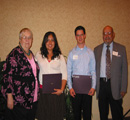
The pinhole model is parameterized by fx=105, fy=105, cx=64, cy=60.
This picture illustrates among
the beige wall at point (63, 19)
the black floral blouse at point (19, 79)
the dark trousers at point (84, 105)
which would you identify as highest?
the beige wall at point (63, 19)

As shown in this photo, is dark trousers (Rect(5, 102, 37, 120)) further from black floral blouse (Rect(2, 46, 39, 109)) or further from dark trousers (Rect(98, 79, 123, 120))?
dark trousers (Rect(98, 79, 123, 120))

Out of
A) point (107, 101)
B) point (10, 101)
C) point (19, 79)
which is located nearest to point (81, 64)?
point (107, 101)

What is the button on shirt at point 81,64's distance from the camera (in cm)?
187

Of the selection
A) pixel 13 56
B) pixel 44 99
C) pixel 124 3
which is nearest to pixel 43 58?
pixel 13 56

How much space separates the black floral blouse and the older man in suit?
1.20 meters

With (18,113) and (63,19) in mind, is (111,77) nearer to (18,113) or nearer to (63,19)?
(18,113)

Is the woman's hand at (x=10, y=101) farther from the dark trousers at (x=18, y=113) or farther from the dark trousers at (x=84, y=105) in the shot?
the dark trousers at (x=84, y=105)

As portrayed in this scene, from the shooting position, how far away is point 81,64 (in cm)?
188

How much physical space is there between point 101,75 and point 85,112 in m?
0.72

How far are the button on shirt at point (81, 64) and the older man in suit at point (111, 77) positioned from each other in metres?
0.13

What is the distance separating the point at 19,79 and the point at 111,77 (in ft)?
4.99

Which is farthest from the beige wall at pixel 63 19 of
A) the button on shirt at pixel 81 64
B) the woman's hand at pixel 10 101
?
the woman's hand at pixel 10 101

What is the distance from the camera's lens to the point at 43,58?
1.74 m

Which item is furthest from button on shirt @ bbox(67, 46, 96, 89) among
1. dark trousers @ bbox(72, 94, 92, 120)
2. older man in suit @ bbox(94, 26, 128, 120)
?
dark trousers @ bbox(72, 94, 92, 120)
